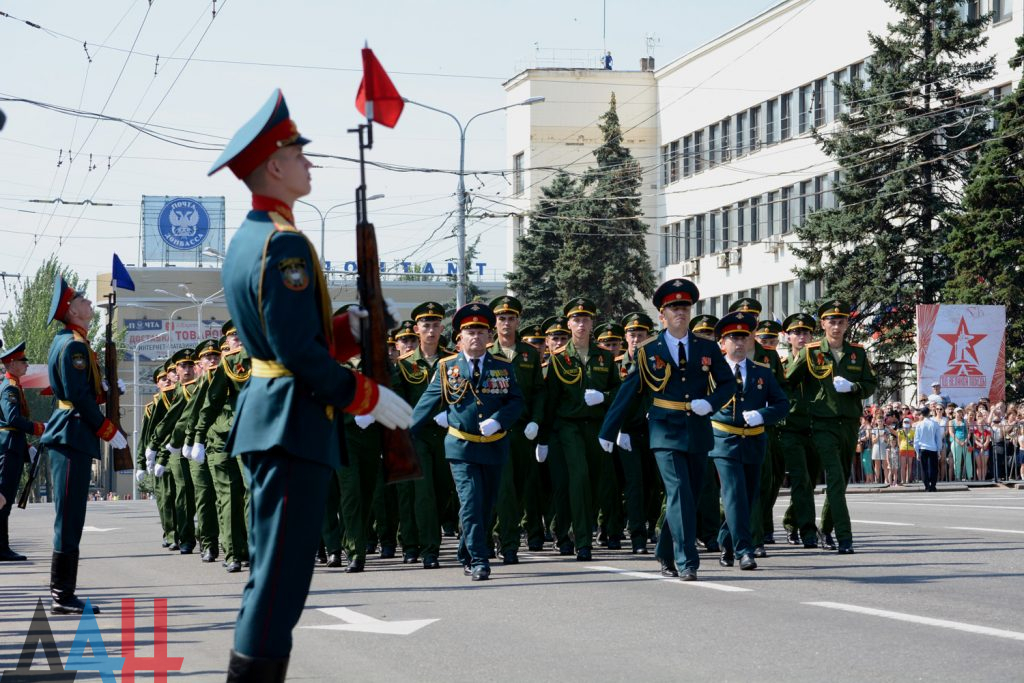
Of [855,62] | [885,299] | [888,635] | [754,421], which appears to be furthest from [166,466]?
[855,62]

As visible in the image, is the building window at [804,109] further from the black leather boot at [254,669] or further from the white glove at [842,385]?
the black leather boot at [254,669]

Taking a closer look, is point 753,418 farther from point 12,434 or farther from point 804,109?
point 804,109

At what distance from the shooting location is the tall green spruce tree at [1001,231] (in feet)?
123

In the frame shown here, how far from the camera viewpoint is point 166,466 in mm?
18609

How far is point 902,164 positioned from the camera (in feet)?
139

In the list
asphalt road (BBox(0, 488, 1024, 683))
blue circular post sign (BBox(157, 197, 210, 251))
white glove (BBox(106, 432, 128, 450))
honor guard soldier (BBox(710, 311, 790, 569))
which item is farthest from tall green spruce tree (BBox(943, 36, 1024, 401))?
blue circular post sign (BBox(157, 197, 210, 251))

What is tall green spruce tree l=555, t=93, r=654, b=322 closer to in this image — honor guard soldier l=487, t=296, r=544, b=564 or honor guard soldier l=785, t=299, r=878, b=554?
honor guard soldier l=487, t=296, r=544, b=564

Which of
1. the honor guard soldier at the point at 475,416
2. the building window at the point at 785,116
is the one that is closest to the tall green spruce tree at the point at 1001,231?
the building window at the point at 785,116

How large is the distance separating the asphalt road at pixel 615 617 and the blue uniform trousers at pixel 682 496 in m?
0.27

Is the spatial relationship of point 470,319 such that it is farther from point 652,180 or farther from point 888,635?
point 652,180

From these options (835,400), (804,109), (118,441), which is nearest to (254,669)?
(118,441)

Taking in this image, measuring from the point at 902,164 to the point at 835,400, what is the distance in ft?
95.8

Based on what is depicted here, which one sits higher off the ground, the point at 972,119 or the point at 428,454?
the point at 972,119

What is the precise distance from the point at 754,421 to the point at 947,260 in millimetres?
30682
